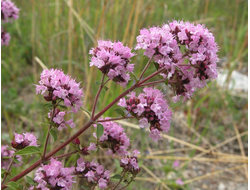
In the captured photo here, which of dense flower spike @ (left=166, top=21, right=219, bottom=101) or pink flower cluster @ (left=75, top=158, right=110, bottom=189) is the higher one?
dense flower spike @ (left=166, top=21, right=219, bottom=101)

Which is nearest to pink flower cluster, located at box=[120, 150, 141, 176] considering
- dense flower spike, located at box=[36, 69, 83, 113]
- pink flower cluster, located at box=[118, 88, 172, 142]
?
pink flower cluster, located at box=[118, 88, 172, 142]

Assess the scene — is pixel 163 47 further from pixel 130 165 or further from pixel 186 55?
pixel 130 165

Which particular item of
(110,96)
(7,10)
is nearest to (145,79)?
(7,10)

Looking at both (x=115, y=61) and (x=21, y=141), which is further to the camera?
(x=21, y=141)

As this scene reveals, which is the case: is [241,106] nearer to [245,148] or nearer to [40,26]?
[245,148]

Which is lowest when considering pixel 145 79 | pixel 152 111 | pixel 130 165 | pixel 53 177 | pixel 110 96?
pixel 53 177

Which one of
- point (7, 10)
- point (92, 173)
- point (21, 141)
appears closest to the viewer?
point (92, 173)

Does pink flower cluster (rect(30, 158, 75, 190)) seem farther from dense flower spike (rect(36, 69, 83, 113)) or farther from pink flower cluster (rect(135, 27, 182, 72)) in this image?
pink flower cluster (rect(135, 27, 182, 72))
